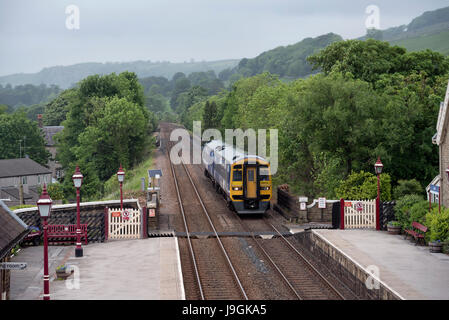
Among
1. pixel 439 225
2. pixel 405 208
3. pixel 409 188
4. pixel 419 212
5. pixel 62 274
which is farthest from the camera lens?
pixel 409 188

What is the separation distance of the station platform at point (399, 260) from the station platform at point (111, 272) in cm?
649

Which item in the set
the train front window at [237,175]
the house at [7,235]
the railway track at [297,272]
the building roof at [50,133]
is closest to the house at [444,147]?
the railway track at [297,272]

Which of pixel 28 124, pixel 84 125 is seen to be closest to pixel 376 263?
pixel 84 125

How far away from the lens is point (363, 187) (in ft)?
98.4

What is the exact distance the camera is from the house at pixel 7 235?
1543 centimetres

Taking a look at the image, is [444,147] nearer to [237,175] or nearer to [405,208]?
[405,208]

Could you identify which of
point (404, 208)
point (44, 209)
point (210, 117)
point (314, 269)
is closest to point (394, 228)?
point (404, 208)

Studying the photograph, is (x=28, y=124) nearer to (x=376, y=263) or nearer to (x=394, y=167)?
(x=394, y=167)

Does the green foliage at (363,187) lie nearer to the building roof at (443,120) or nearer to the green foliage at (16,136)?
the building roof at (443,120)

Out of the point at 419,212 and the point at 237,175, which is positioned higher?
the point at 237,175

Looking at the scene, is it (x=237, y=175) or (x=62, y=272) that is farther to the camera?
(x=237, y=175)

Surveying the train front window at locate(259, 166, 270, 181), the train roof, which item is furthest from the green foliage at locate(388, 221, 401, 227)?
the train roof

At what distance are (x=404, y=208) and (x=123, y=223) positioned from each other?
12.7m
